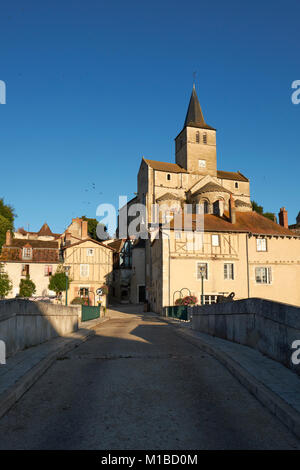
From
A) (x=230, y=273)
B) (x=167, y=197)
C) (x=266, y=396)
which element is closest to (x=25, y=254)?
(x=230, y=273)

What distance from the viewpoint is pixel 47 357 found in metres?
7.45

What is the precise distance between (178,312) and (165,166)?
3816 centimetres

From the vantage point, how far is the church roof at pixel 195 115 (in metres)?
62.6

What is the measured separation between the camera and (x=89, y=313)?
2377 cm

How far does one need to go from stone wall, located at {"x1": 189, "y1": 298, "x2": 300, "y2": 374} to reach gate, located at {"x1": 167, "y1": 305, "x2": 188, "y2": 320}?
11323 millimetres

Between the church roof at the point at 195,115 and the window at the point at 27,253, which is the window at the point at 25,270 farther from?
the church roof at the point at 195,115

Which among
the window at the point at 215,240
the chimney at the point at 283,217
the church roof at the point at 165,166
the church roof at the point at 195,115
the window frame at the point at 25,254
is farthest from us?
the church roof at the point at 195,115

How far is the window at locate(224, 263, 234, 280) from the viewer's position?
102 feet

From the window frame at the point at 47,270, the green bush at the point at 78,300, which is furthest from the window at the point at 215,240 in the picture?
the window frame at the point at 47,270

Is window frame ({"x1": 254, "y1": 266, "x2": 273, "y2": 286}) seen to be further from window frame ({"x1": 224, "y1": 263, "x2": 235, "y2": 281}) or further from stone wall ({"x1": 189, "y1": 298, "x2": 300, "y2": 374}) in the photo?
stone wall ({"x1": 189, "y1": 298, "x2": 300, "y2": 374})

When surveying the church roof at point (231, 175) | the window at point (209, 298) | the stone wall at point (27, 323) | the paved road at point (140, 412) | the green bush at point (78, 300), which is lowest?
the green bush at point (78, 300)

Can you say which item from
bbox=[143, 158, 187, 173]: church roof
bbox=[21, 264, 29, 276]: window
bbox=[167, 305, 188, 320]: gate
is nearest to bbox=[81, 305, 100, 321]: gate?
bbox=[167, 305, 188, 320]: gate

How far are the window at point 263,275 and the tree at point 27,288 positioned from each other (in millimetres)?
22921
